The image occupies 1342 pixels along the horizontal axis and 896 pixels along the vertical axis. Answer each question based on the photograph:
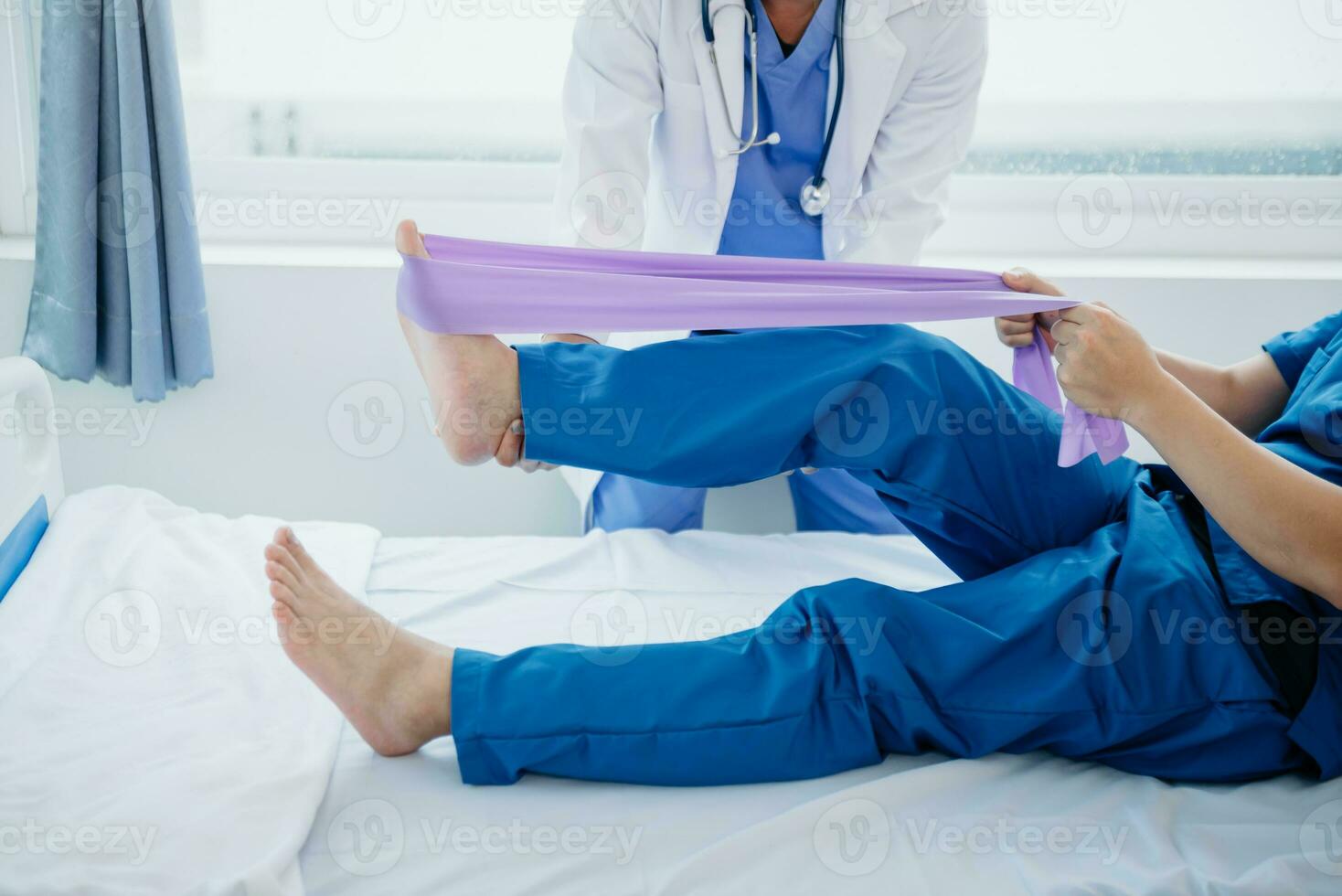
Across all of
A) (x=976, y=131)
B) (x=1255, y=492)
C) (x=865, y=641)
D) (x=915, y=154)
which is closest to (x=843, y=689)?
(x=865, y=641)

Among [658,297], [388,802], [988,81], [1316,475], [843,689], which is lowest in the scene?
[388,802]

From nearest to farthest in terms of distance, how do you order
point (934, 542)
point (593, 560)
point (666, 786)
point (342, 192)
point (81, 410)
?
point (666, 786) → point (934, 542) → point (593, 560) → point (81, 410) → point (342, 192)

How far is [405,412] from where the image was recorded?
2.29m

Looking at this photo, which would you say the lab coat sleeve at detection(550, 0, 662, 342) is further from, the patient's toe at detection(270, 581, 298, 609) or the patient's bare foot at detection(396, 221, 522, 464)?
the patient's toe at detection(270, 581, 298, 609)

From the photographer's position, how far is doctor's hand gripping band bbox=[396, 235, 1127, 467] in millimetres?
1253

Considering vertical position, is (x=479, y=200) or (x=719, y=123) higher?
(x=719, y=123)

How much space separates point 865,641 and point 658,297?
46 centimetres

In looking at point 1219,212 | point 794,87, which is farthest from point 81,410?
point 1219,212

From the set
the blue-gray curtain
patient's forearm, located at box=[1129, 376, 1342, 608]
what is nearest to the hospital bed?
patient's forearm, located at box=[1129, 376, 1342, 608]

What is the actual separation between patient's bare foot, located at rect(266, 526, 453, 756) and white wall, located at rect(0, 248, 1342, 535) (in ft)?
3.30

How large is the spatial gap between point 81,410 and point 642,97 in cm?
129

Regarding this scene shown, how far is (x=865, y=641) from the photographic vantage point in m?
1.25

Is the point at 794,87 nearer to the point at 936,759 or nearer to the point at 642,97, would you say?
the point at 642,97

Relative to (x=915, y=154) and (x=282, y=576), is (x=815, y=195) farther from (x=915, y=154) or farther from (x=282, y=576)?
(x=282, y=576)
